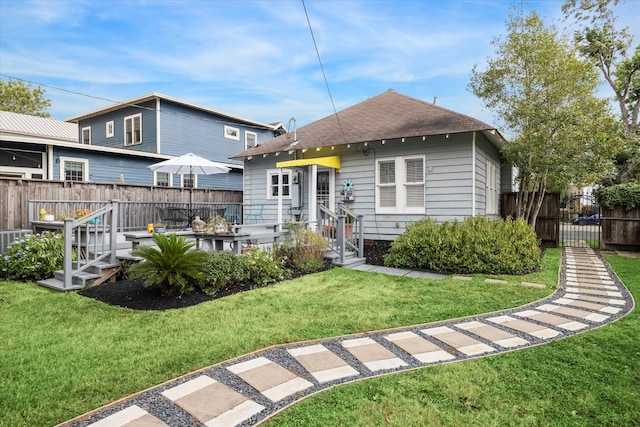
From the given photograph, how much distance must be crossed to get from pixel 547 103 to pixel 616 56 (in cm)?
1123

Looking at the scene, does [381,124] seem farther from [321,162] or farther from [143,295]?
[143,295]

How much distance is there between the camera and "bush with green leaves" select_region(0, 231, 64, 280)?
6090 mm

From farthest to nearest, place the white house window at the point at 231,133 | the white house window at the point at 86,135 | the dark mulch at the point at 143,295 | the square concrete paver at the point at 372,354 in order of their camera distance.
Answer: the white house window at the point at 86,135 < the white house window at the point at 231,133 < the dark mulch at the point at 143,295 < the square concrete paver at the point at 372,354

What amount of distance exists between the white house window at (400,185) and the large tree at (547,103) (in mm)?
2385

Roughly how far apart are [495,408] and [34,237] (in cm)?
790

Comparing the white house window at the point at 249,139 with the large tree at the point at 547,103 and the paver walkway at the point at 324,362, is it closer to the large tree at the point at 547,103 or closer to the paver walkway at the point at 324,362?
the large tree at the point at 547,103

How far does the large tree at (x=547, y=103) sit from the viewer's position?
8.45 metres

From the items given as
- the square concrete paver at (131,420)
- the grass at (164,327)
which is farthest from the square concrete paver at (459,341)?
the square concrete paver at (131,420)

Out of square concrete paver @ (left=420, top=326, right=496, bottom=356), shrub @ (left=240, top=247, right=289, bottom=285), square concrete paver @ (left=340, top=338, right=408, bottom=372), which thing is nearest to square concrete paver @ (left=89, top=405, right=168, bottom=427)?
square concrete paver @ (left=340, top=338, right=408, bottom=372)

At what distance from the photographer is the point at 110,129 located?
18.5 metres

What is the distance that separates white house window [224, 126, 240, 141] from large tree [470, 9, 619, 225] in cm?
1384

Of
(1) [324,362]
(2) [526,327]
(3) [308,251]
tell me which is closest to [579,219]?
(3) [308,251]

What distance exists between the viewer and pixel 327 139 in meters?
10.7

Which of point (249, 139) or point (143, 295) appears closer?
point (143, 295)
